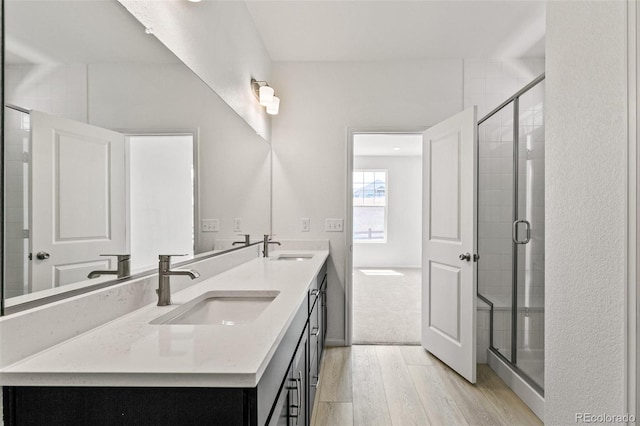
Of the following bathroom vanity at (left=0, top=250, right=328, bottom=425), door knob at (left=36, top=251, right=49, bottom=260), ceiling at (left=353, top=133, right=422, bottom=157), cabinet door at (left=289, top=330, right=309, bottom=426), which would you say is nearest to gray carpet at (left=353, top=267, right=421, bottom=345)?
cabinet door at (left=289, top=330, right=309, bottom=426)

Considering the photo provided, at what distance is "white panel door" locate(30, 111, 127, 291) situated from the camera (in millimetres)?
850

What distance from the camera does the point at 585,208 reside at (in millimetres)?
1220

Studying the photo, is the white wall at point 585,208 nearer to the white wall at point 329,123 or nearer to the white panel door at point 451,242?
the white panel door at point 451,242

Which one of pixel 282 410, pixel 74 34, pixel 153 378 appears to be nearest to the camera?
pixel 153 378

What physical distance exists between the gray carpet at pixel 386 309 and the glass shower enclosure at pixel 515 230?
899 mm

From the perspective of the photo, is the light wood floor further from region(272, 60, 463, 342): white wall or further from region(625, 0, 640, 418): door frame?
region(625, 0, 640, 418): door frame

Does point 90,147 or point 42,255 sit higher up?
point 90,147

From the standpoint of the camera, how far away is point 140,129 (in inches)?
48.9

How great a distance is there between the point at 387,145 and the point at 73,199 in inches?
251


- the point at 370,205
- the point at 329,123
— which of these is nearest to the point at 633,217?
the point at 329,123

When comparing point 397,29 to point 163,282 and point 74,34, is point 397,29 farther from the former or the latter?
point 163,282

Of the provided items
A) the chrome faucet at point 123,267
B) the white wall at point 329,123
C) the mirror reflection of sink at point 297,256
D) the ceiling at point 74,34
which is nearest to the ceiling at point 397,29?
the white wall at point 329,123

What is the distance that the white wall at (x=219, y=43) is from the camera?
140 cm

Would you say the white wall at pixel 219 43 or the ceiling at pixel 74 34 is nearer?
the ceiling at pixel 74 34
